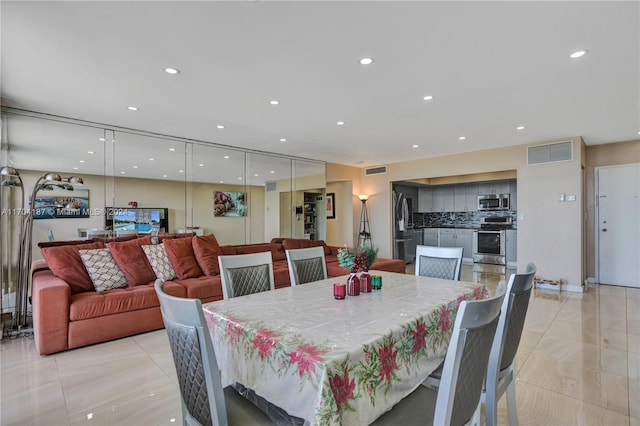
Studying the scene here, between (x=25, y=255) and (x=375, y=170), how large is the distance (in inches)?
256

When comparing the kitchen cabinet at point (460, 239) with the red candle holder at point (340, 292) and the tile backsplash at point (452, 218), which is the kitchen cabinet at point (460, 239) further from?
the red candle holder at point (340, 292)

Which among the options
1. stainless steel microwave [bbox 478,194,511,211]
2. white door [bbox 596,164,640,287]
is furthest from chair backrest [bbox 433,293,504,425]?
stainless steel microwave [bbox 478,194,511,211]

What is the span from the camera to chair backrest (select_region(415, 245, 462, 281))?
2814 millimetres

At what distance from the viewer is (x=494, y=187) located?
8062 mm

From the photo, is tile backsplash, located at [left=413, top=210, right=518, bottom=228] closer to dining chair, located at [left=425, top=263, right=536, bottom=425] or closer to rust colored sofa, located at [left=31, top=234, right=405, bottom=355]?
rust colored sofa, located at [left=31, top=234, right=405, bottom=355]

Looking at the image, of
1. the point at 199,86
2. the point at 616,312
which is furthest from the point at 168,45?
the point at 616,312

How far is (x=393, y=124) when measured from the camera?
14.3ft

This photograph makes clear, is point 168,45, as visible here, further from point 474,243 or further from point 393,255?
point 474,243

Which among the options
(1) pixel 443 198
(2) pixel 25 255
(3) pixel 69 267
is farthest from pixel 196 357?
(1) pixel 443 198

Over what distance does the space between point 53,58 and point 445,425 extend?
3443 mm

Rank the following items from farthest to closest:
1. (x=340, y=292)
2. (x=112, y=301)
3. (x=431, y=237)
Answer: (x=431, y=237), (x=112, y=301), (x=340, y=292)

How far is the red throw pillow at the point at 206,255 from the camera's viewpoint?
172 inches

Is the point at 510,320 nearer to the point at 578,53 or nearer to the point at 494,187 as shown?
the point at 578,53

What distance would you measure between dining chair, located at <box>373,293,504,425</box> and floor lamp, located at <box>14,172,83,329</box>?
4.25 meters
